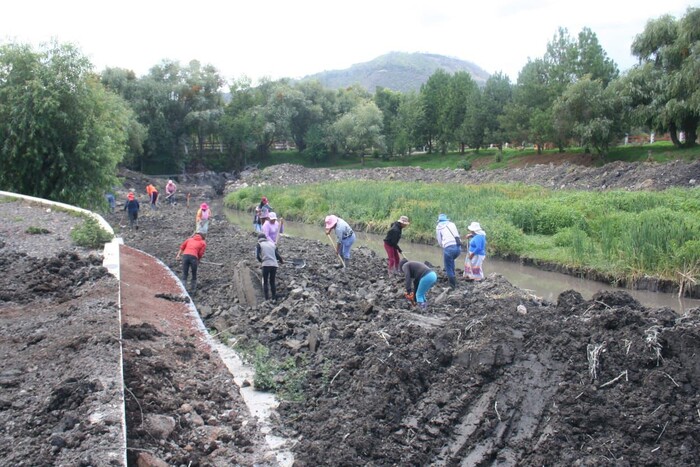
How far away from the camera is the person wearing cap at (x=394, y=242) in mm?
13416

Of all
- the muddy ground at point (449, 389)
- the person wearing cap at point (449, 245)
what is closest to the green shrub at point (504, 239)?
the person wearing cap at point (449, 245)

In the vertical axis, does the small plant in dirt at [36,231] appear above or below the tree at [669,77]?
below

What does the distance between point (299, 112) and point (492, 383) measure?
6287 cm

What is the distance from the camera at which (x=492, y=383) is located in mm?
7395

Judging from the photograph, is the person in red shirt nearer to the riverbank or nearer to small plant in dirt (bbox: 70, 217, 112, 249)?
small plant in dirt (bbox: 70, 217, 112, 249)

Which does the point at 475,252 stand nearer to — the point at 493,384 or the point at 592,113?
the point at 493,384

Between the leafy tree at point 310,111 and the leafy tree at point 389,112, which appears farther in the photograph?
the leafy tree at point 389,112

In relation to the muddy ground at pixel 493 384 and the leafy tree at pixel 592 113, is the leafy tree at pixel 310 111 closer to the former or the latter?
the leafy tree at pixel 592 113

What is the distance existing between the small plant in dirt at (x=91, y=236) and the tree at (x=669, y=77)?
29799 mm

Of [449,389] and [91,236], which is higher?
[91,236]

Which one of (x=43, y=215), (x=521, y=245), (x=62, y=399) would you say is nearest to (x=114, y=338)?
(x=62, y=399)

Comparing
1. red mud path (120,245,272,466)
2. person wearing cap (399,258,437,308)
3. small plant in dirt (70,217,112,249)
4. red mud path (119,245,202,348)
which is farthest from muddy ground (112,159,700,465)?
small plant in dirt (70,217,112,249)

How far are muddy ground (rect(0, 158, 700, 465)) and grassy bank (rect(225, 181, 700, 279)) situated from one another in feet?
19.9

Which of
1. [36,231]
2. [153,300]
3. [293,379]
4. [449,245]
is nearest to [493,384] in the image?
[293,379]
